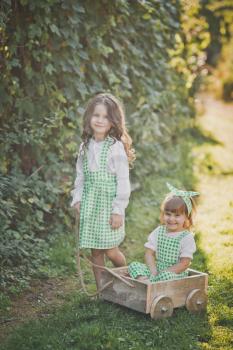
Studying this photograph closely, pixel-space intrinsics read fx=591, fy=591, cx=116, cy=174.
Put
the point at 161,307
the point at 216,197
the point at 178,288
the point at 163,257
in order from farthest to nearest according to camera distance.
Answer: the point at 216,197 < the point at 163,257 < the point at 178,288 < the point at 161,307

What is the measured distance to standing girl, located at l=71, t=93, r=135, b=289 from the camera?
4414 mm

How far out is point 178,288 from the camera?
418 centimetres

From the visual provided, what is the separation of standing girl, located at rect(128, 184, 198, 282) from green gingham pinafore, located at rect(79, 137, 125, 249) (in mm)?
282

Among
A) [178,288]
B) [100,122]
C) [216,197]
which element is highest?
[100,122]

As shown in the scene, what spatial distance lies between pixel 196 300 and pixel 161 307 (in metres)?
0.33

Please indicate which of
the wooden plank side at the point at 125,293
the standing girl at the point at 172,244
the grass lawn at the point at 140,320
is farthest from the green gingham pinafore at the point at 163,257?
the grass lawn at the point at 140,320

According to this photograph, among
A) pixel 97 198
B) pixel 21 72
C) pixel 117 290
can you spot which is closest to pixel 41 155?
pixel 21 72

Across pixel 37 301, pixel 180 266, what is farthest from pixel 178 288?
pixel 37 301

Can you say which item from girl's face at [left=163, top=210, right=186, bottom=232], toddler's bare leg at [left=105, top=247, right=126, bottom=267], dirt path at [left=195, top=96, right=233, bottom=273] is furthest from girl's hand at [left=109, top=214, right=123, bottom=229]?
dirt path at [left=195, top=96, right=233, bottom=273]

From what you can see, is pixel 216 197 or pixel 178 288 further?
pixel 216 197

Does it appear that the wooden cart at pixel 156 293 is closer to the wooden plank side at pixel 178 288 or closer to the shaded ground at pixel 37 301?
the wooden plank side at pixel 178 288

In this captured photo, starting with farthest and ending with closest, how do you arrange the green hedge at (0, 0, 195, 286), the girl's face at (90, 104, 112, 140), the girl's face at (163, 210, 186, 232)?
1. the green hedge at (0, 0, 195, 286)
2. the girl's face at (90, 104, 112, 140)
3. the girl's face at (163, 210, 186, 232)

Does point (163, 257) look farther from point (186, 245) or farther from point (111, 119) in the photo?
point (111, 119)

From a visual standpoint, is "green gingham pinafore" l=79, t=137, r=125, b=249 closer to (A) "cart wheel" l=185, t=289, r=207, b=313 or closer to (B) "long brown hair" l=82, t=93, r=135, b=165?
(B) "long brown hair" l=82, t=93, r=135, b=165
